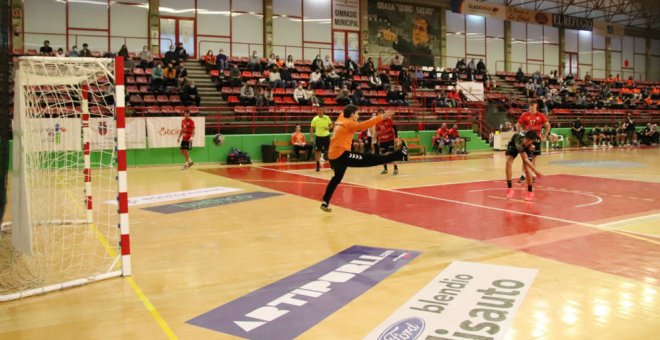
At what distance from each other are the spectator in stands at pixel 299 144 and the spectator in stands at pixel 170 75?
5.79 meters

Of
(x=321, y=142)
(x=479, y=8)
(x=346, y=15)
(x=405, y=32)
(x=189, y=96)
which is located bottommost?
(x=321, y=142)

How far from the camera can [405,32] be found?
3731 centimetres

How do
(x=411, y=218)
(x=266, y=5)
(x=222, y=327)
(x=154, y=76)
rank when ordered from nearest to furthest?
(x=222, y=327)
(x=411, y=218)
(x=154, y=76)
(x=266, y=5)

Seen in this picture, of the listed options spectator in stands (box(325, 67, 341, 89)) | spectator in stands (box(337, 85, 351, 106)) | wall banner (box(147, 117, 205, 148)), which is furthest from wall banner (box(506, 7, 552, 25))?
wall banner (box(147, 117, 205, 148))

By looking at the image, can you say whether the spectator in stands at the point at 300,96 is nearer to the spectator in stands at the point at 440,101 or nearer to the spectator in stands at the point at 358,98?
the spectator in stands at the point at 358,98

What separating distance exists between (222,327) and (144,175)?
13642 mm

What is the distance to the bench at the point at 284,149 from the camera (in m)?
22.6

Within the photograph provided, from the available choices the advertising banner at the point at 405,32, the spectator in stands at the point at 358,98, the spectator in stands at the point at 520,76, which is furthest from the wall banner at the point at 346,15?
the spectator in stands at the point at 520,76

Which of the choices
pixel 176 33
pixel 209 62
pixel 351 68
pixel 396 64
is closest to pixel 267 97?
pixel 209 62

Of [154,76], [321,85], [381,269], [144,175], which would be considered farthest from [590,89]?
[381,269]

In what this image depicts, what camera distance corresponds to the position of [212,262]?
643cm

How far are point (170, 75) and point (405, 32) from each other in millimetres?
18673

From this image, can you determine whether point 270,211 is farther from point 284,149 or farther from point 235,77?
point 235,77

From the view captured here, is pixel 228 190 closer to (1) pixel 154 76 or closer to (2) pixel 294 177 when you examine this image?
(2) pixel 294 177
